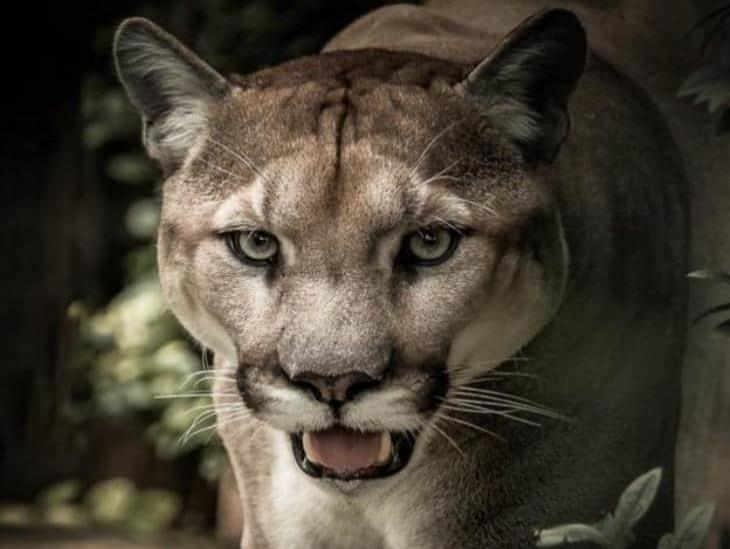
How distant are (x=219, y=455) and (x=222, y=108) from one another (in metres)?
2.64

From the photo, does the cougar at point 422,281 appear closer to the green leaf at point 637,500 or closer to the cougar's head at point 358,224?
the cougar's head at point 358,224

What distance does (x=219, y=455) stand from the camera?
5.93 metres

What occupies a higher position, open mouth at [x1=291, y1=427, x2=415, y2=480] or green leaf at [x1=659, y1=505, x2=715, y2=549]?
green leaf at [x1=659, y1=505, x2=715, y2=549]

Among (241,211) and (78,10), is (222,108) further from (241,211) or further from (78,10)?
(78,10)

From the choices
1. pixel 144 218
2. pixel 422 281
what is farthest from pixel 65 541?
pixel 422 281

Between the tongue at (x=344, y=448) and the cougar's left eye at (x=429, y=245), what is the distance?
1.20ft

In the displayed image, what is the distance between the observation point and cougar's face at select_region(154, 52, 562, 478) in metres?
3.10

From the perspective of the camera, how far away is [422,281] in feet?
10.5

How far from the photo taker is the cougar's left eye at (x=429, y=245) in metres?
3.20

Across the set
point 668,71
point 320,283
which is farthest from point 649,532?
point 668,71

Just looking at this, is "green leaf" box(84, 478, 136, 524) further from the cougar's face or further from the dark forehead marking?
the dark forehead marking

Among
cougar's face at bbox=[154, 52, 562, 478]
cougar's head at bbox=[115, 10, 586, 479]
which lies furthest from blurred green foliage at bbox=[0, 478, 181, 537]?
cougar's face at bbox=[154, 52, 562, 478]

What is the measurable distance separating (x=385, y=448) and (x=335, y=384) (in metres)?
0.32

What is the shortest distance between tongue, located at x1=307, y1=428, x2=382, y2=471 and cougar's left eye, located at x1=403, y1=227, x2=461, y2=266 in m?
0.37
